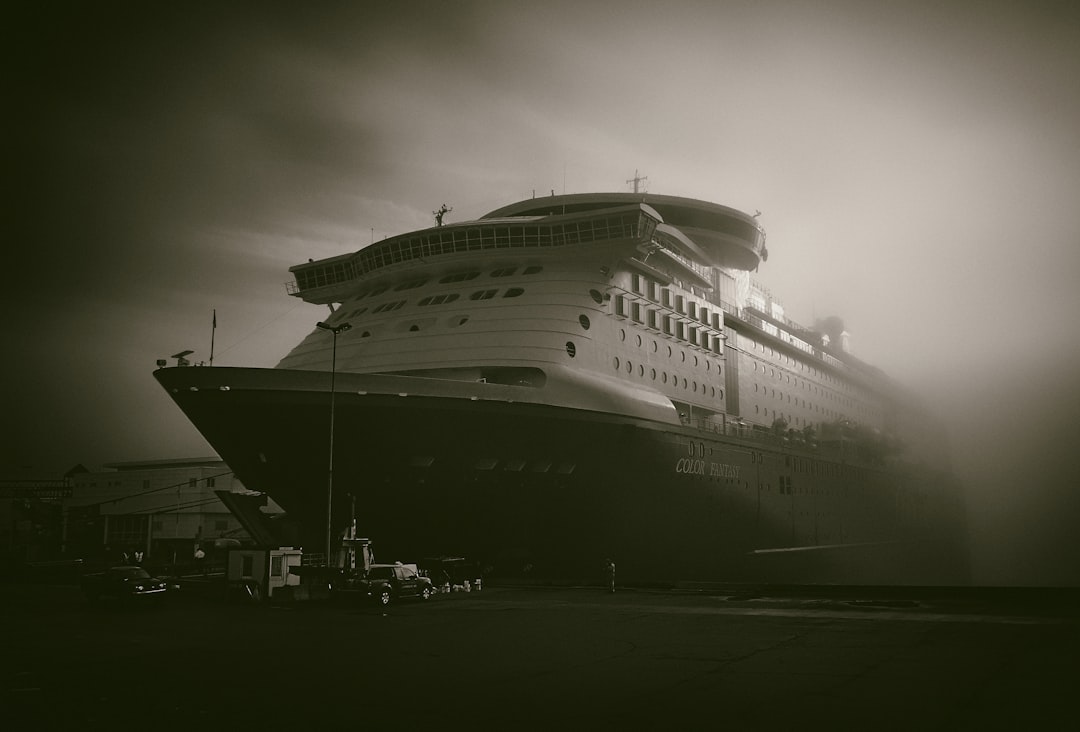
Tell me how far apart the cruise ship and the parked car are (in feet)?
12.3

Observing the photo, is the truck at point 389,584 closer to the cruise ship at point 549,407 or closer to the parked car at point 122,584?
the cruise ship at point 549,407

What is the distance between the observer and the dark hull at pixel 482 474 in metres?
21.6

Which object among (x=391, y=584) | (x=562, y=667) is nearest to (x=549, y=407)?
(x=391, y=584)

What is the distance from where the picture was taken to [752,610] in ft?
57.3

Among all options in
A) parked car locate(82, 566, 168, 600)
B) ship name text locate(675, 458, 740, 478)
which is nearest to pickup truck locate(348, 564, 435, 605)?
parked car locate(82, 566, 168, 600)

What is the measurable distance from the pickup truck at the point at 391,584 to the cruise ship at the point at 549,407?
230cm

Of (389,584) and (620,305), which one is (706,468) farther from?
(389,584)

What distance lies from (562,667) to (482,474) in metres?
12.6

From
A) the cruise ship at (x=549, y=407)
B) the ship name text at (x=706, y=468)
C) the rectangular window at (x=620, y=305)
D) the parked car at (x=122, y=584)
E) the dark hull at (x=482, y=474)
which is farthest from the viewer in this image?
the rectangular window at (x=620, y=305)

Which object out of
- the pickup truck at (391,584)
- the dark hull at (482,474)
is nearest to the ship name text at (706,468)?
the dark hull at (482,474)

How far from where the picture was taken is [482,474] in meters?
23.0

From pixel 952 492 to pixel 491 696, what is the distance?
218ft

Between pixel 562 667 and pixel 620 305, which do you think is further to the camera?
pixel 620 305

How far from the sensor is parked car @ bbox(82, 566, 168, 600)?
19703 mm
